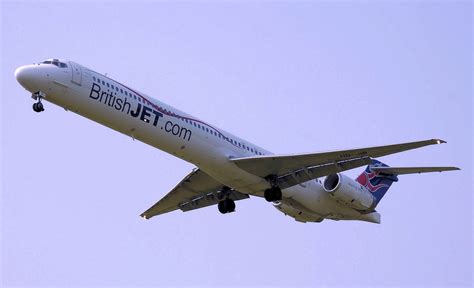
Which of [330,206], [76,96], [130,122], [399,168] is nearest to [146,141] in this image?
[130,122]

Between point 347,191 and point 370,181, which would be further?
point 370,181

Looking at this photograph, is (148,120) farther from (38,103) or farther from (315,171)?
(315,171)

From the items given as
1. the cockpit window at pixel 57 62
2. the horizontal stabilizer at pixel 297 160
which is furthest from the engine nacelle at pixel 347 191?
the cockpit window at pixel 57 62

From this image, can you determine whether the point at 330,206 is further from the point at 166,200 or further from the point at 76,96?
the point at 76,96

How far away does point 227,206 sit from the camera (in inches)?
1177

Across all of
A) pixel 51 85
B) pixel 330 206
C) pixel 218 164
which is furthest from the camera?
pixel 330 206

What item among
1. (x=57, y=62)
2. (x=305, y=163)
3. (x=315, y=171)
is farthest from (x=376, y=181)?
(x=57, y=62)

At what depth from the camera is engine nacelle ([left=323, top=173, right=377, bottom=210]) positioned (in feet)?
96.1

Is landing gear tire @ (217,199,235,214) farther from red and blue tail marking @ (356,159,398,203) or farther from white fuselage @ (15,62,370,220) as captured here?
red and blue tail marking @ (356,159,398,203)

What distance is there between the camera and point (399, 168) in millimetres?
30453

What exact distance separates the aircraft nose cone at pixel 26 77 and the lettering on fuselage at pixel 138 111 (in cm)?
161

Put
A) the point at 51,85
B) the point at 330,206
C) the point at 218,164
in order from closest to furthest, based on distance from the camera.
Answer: the point at 51,85, the point at 218,164, the point at 330,206

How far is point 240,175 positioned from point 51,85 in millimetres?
6205

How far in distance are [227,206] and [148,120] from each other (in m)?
5.40
